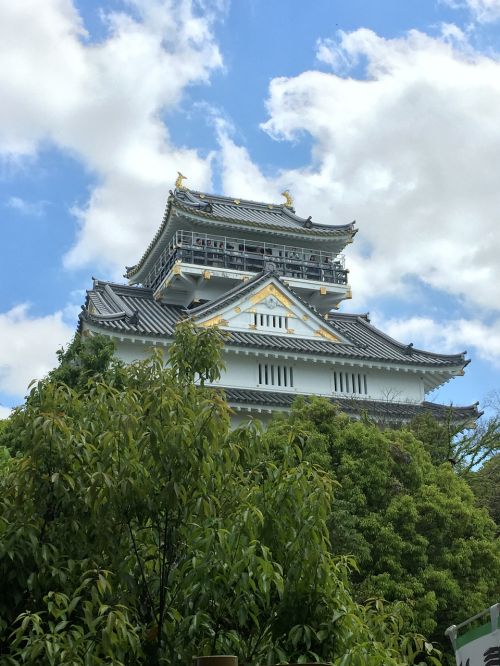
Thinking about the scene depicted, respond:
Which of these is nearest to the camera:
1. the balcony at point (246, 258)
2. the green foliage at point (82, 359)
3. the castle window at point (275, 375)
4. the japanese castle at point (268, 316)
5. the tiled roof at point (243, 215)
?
the green foliage at point (82, 359)

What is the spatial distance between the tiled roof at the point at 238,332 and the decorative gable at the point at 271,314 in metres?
0.24

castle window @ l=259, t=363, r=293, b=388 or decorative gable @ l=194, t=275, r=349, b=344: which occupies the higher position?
decorative gable @ l=194, t=275, r=349, b=344

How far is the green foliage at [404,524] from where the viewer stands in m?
18.4

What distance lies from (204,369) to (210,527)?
2.68 metres

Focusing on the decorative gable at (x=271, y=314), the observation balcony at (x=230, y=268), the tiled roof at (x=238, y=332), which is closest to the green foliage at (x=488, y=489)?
the tiled roof at (x=238, y=332)

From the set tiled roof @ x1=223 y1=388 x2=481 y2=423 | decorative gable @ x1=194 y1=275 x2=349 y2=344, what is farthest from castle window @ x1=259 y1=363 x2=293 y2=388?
decorative gable @ x1=194 y1=275 x2=349 y2=344

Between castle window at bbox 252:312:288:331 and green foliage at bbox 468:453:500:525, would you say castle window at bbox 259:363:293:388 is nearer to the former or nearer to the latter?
castle window at bbox 252:312:288:331

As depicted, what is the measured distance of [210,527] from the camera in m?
8.41

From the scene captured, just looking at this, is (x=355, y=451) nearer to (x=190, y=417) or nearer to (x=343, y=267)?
(x=190, y=417)

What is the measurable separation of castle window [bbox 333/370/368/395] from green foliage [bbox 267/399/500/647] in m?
11.1

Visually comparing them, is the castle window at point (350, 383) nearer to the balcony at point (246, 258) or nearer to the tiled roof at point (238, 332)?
the tiled roof at point (238, 332)

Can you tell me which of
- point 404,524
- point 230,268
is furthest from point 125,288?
point 404,524

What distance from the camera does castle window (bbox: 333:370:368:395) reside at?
109 ft

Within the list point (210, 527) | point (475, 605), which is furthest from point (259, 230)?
point (210, 527)
